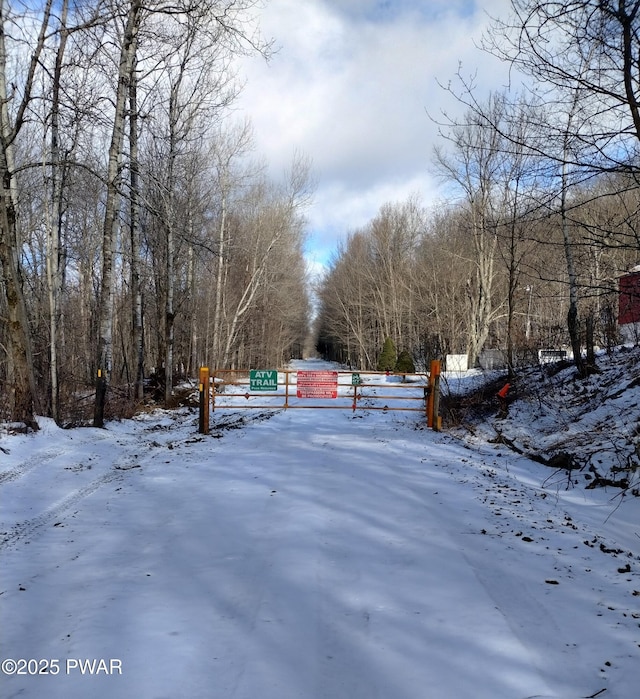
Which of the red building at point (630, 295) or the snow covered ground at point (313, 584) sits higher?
the red building at point (630, 295)

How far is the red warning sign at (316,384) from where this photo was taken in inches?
509

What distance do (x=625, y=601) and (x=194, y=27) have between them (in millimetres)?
11268

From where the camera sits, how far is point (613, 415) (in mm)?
8047

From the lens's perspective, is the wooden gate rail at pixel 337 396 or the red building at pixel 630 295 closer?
the red building at pixel 630 295

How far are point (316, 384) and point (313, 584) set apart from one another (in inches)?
374

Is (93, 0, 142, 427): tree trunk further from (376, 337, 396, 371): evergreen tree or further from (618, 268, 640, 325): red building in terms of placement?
(376, 337, 396, 371): evergreen tree

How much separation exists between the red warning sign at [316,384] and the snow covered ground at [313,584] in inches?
226

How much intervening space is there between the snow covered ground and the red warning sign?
5.74 m

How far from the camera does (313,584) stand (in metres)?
3.55

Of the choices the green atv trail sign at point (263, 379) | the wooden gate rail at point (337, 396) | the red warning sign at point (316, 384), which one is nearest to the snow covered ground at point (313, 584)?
the wooden gate rail at point (337, 396)

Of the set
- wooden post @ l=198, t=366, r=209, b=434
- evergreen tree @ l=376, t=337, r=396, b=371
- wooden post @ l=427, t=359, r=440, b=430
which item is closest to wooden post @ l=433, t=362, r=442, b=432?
wooden post @ l=427, t=359, r=440, b=430

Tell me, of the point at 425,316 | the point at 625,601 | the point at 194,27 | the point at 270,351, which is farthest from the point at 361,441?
the point at 270,351

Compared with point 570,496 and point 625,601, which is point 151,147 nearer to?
point 570,496

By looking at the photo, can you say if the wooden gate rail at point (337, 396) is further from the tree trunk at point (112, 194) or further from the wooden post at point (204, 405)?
the tree trunk at point (112, 194)
